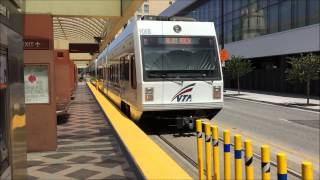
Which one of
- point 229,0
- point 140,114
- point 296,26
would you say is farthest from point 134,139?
point 229,0

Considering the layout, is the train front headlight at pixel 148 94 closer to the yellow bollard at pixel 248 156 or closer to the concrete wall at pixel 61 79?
the concrete wall at pixel 61 79

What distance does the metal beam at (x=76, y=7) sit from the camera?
10.9 meters

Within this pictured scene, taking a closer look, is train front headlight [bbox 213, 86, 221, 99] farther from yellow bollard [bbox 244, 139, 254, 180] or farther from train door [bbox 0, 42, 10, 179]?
train door [bbox 0, 42, 10, 179]

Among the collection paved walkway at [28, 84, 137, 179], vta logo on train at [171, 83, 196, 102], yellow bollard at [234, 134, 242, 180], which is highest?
vta logo on train at [171, 83, 196, 102]

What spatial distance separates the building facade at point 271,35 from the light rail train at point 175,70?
21155mm

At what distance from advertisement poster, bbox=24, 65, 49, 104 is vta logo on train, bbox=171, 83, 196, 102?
4.51 meters

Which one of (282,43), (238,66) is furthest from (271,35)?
(238,66)

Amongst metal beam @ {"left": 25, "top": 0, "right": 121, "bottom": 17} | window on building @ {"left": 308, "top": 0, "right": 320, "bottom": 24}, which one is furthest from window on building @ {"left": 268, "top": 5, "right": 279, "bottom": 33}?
metal beam @ {"left": 25, "top": 0, "right": 121, "bottom": 17}

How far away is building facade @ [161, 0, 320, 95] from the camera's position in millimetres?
34250

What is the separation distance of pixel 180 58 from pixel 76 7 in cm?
344

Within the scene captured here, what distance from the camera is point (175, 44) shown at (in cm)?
1335

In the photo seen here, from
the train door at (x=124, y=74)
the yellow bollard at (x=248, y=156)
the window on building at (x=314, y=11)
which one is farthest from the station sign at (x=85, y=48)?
the yellow bollard at (x=248, y=156)

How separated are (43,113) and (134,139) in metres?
2.04

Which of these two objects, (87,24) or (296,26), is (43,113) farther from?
(296,26)
